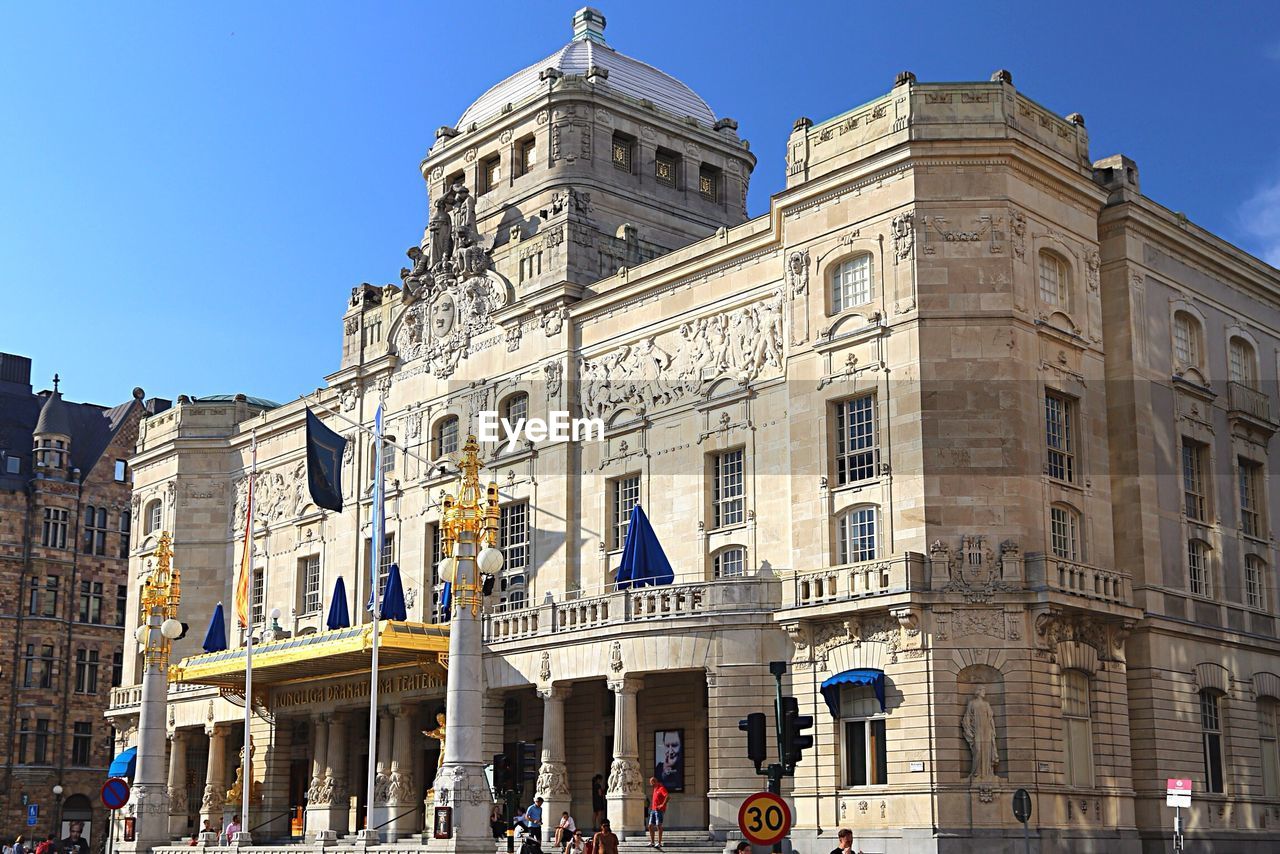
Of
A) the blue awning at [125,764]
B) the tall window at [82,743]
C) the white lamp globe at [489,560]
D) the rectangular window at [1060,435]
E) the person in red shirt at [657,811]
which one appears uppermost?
the rectangular window at [1060,435]

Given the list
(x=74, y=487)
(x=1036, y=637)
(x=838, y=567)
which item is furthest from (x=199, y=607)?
(x=1036, y=637)

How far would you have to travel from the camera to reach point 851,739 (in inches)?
1551

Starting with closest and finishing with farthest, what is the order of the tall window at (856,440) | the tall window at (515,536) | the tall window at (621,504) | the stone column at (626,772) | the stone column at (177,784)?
the tall window at (856,440)
the stone column at (626,772)
the tall window at (621,504)
the tall window at (515,536)
the stone column at (177,784)

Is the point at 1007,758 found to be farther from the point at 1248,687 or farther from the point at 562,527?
the point at 562,527

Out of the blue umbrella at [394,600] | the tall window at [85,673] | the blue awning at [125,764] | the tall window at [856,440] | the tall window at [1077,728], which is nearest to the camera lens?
the tall window at [1077,728]

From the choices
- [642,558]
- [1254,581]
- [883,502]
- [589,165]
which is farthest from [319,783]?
[1254,581]

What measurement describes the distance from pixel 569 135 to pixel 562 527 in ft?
52.9

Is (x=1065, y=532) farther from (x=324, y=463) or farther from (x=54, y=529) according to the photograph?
(x=54, y=529)

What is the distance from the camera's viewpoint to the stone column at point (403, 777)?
5138 cm

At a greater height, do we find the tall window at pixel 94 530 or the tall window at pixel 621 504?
the tall window at pixel 94 530

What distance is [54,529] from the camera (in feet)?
277

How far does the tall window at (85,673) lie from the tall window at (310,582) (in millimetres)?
26842

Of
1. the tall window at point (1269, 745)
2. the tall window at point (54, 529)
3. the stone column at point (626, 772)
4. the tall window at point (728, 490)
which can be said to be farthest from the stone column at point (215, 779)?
the tall window at point (1269, 745)

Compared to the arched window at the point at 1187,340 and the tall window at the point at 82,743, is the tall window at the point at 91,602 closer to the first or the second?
the tall window at the point at 82,743
